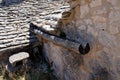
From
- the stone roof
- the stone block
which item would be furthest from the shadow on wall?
the stone block

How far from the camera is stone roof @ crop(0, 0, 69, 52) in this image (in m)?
5.63

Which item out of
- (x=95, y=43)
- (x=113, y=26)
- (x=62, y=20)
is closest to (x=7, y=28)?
(x=62, y=20)

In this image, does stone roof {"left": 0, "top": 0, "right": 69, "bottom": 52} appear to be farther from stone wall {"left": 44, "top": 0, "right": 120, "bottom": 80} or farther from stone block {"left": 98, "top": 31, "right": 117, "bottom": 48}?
stone block {"left": 98, "top": 31, "right": 117, "bottom": 48}

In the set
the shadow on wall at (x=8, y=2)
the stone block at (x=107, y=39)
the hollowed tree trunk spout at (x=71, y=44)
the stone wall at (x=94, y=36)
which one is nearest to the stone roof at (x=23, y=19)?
the shadow on wall at (x=8, y=2)

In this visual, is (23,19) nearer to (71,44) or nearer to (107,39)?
(71,44)

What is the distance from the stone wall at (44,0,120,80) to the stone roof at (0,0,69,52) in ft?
3.26

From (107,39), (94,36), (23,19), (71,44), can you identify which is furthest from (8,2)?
(107,39)

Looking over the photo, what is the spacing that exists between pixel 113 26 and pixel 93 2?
61 cm

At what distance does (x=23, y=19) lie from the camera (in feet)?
23.0

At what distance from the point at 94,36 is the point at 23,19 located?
3.95 metres

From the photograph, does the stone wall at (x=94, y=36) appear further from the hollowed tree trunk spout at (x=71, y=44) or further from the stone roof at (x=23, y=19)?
the stone roof at (x=23, y=19)

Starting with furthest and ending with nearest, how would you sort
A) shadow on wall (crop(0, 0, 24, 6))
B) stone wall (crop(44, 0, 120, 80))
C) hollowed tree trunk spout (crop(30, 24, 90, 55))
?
shadow on wall (crop(0, 0, 24, 6))
hollowed tree trunk spout (crop(30, 24, 90, 55))
stone wall (crop(44, 0, 120, 80))

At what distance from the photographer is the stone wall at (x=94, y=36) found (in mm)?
3246

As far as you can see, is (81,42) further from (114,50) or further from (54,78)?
(54,78)
